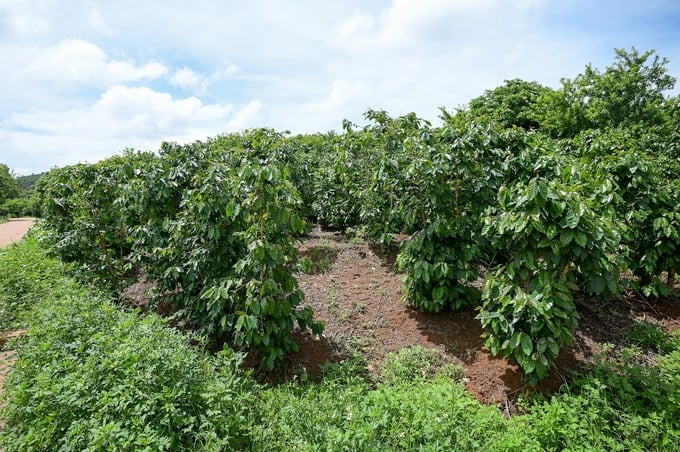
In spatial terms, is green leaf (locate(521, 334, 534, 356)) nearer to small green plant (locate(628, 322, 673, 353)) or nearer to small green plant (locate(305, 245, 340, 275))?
small green plant (locate(628, 322, 673, 353))

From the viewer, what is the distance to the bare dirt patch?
10.4 ft

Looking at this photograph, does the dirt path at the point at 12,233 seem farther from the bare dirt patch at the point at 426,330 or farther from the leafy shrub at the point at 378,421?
the leafy shrub at the point at 378,421

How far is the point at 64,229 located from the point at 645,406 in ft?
24.1

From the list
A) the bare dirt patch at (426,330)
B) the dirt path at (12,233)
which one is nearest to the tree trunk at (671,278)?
the bare dirt patch at (426,330)

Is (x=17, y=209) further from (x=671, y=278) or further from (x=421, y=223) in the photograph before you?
(x=671, y=278)

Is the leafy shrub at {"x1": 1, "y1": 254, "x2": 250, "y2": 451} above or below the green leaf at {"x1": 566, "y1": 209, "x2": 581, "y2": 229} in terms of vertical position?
below

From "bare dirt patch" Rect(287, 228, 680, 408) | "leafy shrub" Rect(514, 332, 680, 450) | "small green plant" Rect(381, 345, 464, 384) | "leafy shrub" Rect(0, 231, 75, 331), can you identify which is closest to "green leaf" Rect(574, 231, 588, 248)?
"leafy shrub" Rect(514, 332, 680, 450)

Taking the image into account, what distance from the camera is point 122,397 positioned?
219 centimetres

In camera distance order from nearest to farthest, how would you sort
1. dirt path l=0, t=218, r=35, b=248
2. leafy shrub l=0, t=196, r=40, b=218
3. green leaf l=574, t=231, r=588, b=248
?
green leaf l=574, t=231, r=588, b=248 < dirt path l=0, t=218, r=35, b=248 < leafy shrub l=0, t=196, r=40, b=218

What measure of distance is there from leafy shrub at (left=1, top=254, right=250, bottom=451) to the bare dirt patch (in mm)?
1057

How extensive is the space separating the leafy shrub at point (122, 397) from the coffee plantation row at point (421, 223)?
0.62 metres

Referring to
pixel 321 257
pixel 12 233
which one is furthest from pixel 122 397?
pixel 12 233

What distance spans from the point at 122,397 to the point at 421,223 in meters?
3.40

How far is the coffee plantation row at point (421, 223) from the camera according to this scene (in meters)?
2.78
